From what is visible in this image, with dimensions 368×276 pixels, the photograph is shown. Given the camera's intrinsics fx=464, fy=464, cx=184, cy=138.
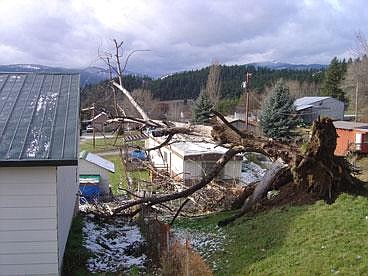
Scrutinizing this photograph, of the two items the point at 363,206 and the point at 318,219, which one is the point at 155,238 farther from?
the point at 363,206

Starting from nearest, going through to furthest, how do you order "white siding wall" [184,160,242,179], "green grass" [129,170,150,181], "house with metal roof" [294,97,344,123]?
"white siding wall" [184,160,242,179]
"green grass" [129,170,150,181]
"house with metal roof" [294,97,344,123]

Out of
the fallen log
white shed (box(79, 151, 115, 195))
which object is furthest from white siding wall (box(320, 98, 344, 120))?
the fallen log

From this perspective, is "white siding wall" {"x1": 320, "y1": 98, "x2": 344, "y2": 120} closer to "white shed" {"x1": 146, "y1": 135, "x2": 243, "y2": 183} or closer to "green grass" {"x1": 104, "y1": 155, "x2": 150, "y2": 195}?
"green grass" {"x1": 104, "y1": 155, "x2": 150, "y2": 195}

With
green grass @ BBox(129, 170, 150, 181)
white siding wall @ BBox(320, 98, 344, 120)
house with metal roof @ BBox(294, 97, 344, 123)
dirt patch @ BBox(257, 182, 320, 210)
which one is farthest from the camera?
white siding wall @ BBox(320, 98, 344, 120)

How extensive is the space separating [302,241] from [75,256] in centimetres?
448

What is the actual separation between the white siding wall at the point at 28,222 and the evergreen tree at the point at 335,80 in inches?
2217

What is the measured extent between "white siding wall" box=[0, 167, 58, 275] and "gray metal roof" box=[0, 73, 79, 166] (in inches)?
12.7

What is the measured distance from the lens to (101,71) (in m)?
13.7

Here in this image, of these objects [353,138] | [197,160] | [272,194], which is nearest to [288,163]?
[272,194]

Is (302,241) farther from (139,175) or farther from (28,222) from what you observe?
(139,175)

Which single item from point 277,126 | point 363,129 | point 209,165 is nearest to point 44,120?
point 209,165

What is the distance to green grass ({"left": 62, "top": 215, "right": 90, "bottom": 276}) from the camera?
8.87 metres

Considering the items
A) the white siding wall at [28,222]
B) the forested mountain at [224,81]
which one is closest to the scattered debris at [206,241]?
the white siding wall at [28,222]

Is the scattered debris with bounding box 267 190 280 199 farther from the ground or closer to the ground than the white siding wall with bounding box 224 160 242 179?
farther from the ground
